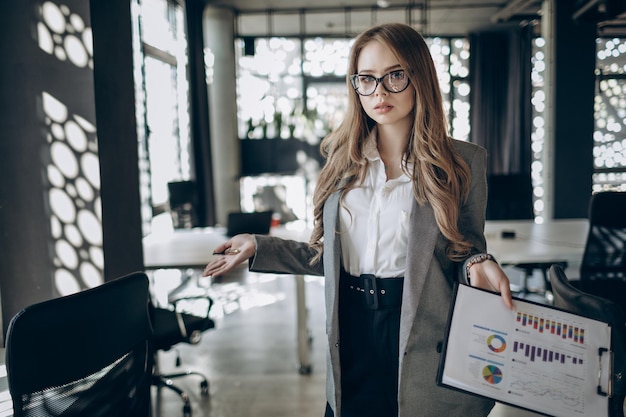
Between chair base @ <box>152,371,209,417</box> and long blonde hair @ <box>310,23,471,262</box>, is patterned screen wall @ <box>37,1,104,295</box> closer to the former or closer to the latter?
chair base @ <box>152,371,209,417</box>

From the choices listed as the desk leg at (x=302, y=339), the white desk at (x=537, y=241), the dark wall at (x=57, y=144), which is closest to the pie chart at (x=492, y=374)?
the dark wall at (x=57, y=144)

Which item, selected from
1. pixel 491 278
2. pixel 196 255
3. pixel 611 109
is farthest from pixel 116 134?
pixel 611 109

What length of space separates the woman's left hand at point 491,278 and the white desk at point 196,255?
213cm

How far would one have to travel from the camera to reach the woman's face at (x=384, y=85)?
126 cm

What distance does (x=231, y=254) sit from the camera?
4.45 ft

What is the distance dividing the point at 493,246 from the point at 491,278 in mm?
2399

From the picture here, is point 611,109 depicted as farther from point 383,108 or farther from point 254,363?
point 383,108

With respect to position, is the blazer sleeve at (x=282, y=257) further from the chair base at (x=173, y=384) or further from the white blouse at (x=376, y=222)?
the chair base at (x=173, y=384)

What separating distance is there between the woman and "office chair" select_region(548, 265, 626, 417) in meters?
0.34

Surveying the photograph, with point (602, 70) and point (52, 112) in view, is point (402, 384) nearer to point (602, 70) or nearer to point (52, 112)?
point (52, 112)

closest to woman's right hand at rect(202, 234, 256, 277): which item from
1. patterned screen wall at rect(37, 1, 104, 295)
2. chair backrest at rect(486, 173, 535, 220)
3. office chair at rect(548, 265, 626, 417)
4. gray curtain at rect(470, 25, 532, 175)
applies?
office chair at rect(548, 265, 626, 417)

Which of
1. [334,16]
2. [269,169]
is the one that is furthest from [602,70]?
[269,169]

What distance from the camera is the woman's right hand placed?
4.32 ft

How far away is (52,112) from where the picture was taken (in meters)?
2.14
